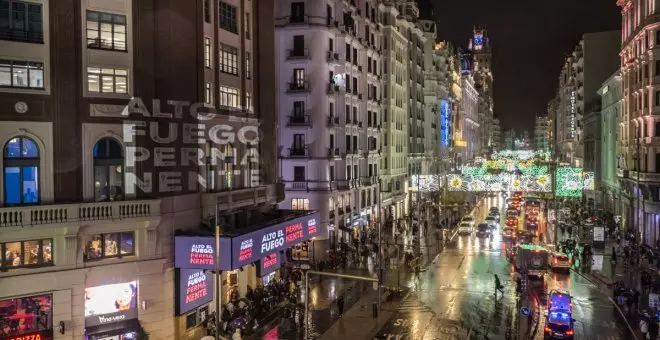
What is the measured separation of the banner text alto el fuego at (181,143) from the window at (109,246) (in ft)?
7.68

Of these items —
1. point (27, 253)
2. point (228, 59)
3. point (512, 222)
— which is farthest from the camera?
point (512, 222)

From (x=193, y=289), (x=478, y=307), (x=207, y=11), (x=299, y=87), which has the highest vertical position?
(x=207, y=11)

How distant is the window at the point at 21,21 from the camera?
2886 centimetres

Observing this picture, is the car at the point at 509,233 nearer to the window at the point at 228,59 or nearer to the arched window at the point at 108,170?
the window at the point at 228,59

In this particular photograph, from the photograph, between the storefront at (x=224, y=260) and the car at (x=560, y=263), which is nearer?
the storefront at (x=224, y=260)

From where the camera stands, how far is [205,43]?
37906mm

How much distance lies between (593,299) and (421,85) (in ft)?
244

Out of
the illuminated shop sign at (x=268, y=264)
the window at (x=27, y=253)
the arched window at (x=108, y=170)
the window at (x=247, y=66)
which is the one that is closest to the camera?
the window at (x=27, y=253)

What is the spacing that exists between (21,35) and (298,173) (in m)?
37.1

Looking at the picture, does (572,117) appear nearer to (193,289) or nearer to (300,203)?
(300,203)

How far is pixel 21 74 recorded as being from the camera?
29250 millimetres

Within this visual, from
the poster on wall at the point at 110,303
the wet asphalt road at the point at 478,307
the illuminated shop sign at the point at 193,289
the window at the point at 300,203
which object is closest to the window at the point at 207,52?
the illuminated shop sign at the point at 193,289

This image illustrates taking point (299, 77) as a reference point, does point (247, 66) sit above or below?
below

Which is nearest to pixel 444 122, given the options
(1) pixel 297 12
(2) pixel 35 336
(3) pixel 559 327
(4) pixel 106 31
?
(1) pixel 297 12
